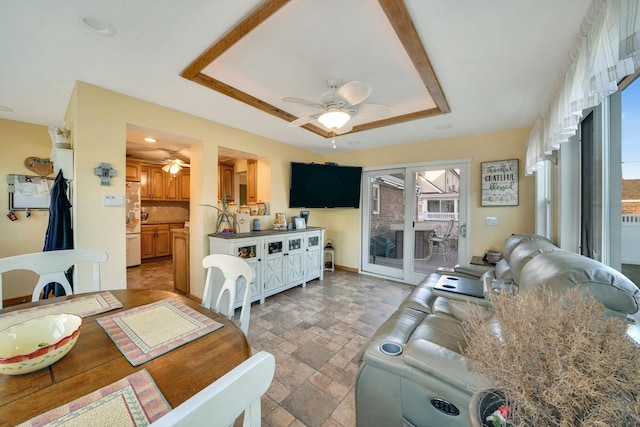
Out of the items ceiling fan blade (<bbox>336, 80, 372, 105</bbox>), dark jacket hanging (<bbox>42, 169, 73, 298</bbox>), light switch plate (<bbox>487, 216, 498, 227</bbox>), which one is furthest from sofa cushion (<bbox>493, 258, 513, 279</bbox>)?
dark jacket hanging (<bbox>42, 169, 73, 298</bbox>)

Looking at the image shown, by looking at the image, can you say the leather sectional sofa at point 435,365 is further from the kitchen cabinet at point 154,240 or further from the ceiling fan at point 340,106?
the kitchen cabinet at point 154,240

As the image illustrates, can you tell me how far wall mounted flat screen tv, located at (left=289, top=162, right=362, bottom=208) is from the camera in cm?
414

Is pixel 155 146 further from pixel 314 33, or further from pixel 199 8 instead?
pixel 314 33

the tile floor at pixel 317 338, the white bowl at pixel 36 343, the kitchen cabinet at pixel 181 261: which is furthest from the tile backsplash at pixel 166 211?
the white bowl at pixel 36 343

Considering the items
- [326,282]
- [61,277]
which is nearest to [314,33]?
[61,277]

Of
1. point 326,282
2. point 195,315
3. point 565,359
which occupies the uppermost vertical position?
point 565,359

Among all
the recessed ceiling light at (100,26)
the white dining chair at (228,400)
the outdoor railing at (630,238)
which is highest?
the recessed ceiling light at (100,26)

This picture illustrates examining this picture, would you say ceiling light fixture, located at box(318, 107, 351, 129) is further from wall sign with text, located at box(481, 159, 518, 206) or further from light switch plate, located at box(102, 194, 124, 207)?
wall sign with text, located at box(481, 159, 518, 206)

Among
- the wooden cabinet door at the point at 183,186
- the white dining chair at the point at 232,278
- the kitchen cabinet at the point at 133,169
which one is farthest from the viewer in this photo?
the wooden cabinet door at the point at 183,186

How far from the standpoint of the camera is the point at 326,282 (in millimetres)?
4043

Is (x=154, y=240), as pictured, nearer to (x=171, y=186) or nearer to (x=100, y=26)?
(x=171, y=186)

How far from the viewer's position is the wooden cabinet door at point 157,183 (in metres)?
5.27

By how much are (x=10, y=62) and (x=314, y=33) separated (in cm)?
243

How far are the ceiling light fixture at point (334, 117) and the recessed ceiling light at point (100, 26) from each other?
5.12ft
